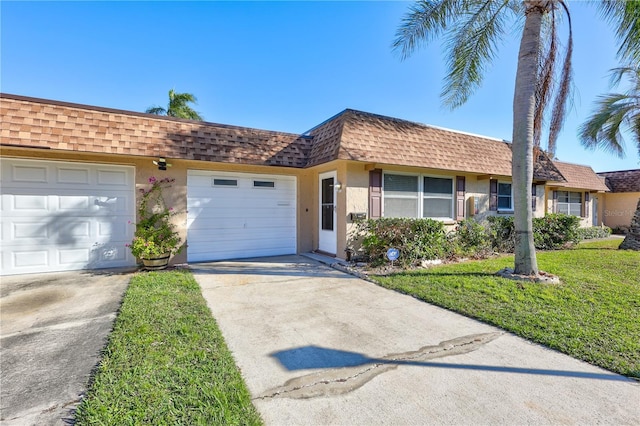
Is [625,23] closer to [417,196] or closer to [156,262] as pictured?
[417,196]

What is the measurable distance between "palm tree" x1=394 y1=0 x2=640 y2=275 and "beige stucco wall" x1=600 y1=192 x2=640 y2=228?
17707 mm

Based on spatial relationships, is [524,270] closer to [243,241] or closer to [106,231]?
[243,241]

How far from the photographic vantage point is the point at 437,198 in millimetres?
9242

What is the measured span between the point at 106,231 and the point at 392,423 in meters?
7.66

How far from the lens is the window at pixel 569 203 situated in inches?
608

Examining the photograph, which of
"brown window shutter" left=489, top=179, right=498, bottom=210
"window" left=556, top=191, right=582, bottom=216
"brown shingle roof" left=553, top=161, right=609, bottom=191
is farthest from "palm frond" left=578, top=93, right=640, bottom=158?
"brown window shutter" left=489, top=179, right=498, bottom=210

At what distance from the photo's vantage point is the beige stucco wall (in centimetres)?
1791

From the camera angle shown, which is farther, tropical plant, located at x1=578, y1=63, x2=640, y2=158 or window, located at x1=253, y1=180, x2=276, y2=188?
tropical plant, located at x1=578, y1=63, x2=640, y2=158

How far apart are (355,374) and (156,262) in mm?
5716

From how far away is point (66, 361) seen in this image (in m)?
2.89

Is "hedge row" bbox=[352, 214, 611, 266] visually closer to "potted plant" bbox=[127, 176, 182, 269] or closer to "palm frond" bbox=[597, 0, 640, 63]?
"potted plant" bbox=[127, 176, 182, 269]

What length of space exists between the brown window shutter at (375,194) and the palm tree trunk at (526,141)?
3.22 meters

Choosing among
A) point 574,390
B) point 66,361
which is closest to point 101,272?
point 66,361

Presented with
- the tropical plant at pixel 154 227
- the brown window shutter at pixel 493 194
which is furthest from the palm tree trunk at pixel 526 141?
the tropical plant at pixel 154 227
